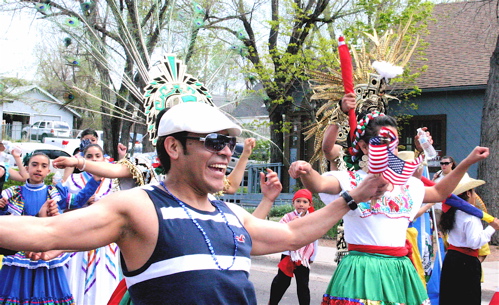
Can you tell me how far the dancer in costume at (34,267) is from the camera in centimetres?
571

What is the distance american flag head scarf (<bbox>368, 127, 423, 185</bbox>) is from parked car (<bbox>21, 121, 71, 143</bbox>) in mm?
Answer: 32131

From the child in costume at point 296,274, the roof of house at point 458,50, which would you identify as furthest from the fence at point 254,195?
the child in costume at point 296,274

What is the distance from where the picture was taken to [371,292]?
151 inches

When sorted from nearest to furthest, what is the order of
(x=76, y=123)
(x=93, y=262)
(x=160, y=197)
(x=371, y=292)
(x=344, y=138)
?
(x=160, y=197) < (x=371, y=292) < (x=344, y=138) < (x=93, y=262) < (x=76, y=123)

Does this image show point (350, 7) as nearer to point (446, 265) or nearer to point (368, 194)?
point (446, 265)

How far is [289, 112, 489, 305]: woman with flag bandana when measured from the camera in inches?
152

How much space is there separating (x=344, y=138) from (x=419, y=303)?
1967 millimetres

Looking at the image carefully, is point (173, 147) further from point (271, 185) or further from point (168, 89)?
point (168, 89)

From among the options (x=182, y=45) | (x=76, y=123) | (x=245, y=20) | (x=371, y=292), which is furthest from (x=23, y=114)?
(x=371, y=292)

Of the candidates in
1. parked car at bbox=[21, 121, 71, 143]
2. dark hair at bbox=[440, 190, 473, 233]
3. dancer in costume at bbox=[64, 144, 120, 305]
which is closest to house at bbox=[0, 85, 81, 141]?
parked car at bbox=[21, 121, 71, 143]

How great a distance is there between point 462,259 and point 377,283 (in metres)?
2.19

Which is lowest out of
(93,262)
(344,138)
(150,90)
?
(93,262)

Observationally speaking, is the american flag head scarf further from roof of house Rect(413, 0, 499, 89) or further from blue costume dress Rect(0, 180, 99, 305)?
roof of house Rect(413, 0, 499, 89)

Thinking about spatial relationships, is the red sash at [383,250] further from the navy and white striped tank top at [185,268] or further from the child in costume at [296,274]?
the child in costume at [296,274]
